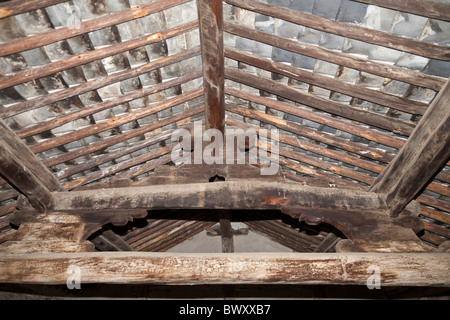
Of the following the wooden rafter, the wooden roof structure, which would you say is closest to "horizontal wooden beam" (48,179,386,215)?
the wooden roof structure

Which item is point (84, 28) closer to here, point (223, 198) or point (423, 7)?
point (223, 198)

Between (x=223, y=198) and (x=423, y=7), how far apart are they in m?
2.34

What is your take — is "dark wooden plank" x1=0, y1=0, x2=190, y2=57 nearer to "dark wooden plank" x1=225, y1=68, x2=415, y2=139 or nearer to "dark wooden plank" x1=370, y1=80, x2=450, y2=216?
"dark wooden plank" x1=225, y1=68, x2=415, y2=139

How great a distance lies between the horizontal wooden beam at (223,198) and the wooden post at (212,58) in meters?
0.91

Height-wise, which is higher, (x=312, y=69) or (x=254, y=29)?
(x=254, y=29)

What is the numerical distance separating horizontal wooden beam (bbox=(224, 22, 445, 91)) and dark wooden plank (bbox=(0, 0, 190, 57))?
2.26 feet

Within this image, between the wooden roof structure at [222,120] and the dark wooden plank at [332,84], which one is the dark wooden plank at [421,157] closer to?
the wooden roof structure at [222,120]

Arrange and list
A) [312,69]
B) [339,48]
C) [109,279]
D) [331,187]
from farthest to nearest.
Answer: [331,187]
[312,69]
[339,48]
[109,279]

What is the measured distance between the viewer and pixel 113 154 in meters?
3.82

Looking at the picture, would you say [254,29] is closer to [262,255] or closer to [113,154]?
[262,255]

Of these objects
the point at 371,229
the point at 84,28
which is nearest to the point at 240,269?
the point at 371,229

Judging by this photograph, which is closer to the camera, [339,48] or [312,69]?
[339,48]

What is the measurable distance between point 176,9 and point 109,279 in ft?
8.16
